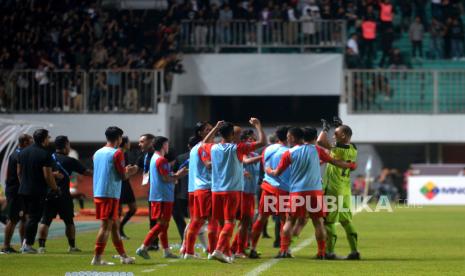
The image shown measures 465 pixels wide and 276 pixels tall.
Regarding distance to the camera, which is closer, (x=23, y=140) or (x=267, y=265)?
(x=267, y=265)

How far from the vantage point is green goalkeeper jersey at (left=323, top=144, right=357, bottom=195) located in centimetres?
1875

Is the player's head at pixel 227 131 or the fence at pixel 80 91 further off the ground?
the fence at pixel 80 91

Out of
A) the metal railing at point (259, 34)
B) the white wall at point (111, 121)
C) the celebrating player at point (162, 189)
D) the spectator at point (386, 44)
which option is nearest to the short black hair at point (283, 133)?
the celebrating player at point (162, 189)

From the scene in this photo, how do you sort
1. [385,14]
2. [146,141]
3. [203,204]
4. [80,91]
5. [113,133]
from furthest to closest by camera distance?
A: [385,14], [80,91], [146,141], [203,204], [113,133]

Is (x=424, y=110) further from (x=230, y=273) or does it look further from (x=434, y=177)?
(x=230, y=273)

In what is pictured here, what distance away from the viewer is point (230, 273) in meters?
15.7

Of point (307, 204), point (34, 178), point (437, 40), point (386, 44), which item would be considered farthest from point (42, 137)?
point (437, 40)

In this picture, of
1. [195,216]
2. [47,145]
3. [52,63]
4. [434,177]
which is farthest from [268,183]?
[52,63]

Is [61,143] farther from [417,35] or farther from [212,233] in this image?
[417,35]

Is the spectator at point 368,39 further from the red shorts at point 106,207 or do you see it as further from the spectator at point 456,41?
the red shorts at point 106,207

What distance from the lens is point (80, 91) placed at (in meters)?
42.5

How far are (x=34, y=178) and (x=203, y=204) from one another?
3487 millimetres

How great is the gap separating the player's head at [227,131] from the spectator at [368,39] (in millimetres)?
27454

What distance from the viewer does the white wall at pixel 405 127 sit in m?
43.0
